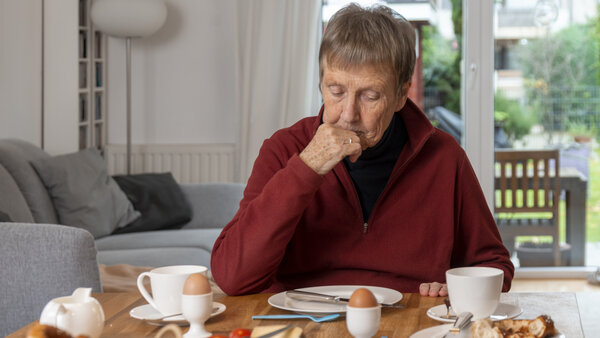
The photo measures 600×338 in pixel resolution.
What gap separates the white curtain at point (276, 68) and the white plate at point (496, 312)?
3.43 metres

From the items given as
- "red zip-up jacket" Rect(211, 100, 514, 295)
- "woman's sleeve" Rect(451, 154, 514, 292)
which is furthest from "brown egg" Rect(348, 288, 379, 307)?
"woman's sleeve" Rect(451, 154, 514, 292)

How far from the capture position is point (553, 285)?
448cm

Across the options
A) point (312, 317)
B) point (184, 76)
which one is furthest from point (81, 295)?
point (184, 76)

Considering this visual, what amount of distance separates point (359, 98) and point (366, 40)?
0.11m

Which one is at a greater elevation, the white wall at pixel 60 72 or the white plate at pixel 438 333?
the white wall at pixel 60 72

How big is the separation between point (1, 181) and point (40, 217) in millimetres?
340

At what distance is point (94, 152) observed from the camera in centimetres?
381

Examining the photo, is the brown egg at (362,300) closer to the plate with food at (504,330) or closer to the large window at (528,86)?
the plate with food at (504,330)

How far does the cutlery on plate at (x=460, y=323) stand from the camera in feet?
3.48

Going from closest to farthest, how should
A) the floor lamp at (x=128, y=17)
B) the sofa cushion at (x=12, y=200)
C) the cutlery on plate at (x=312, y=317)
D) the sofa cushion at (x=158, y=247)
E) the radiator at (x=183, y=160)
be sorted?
the cutlery on plate at (x=312, y=317), the sofa cushion at (x=12, y=200), the sofa cushion at (x=158, y=247), the floor lamp at (x=128, y=17), the radiator at (x=183, y=160)

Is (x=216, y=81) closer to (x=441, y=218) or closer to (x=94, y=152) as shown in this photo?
(x=94, y=152)

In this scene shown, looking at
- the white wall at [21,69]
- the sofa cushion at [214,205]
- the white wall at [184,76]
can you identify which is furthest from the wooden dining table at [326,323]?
the white wall at [184,76]

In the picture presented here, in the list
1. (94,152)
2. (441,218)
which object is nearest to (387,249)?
(441,218)

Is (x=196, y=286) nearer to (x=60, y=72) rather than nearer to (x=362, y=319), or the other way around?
(x=362, y=319)
